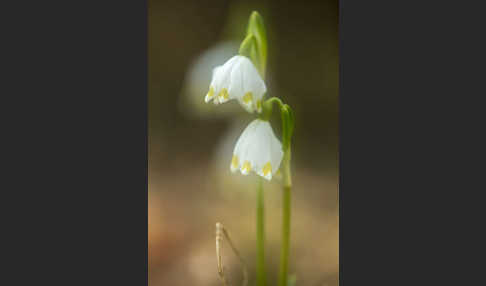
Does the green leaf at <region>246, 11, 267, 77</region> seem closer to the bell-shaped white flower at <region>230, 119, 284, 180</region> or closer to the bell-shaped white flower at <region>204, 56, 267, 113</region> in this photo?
the bell-shaped white flower at <region>204, 56, 267, 113</region>

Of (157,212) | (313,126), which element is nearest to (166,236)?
(157,212)

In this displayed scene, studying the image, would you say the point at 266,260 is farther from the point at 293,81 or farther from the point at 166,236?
the point at 293,81

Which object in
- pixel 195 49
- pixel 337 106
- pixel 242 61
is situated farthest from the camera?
pixel 195 49

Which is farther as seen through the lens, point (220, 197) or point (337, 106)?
point (220, 197)

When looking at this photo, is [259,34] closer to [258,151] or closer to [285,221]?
[258,151]

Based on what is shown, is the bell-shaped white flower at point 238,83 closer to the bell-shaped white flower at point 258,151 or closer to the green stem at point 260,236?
the bell-shaped white flower at point 258,151

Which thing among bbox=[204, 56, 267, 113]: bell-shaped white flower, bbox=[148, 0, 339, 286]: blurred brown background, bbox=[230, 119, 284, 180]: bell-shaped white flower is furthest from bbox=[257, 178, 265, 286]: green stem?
bbox=[204, 56, 267, 113]: bell-shaped white flower

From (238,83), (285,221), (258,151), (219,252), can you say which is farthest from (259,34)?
(219,252)
